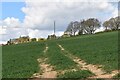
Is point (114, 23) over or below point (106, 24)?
over

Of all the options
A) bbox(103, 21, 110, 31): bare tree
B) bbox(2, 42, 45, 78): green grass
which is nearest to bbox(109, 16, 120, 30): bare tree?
bbox(103, 21, 110, 31): bare tree

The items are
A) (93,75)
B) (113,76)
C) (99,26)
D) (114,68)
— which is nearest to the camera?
(113,76)

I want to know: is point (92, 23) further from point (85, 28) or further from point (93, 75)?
point (93, 75)

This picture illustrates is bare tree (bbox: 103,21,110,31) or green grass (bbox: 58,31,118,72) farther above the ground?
bare tree (bbox: 103,21,110,31)

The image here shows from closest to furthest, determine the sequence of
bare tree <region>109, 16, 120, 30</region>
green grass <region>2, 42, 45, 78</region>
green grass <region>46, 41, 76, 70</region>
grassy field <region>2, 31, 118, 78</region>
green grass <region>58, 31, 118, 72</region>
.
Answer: grassy field <region>2, 31, 118, 78</region> → green grass <region>2, 42, 45, 78</region> → green grass <region>58, 31, 118, 72</region> → green grass <region>46, 41, 76, 70</region> → bare tree <region>109, 16, 120, 30</region>

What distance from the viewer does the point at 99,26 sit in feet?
649

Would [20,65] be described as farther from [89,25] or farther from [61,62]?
[89,25]

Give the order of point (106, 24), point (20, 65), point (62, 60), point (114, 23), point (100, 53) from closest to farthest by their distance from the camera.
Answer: point (20, 65), point (62, 60), point (100, 53), point (114, 23), point (106, 24)

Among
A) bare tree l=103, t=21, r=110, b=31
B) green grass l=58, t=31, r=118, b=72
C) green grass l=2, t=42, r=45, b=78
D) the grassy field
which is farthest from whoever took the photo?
bare tree l=103, t=21, r=110, b=31

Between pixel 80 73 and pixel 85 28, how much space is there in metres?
173

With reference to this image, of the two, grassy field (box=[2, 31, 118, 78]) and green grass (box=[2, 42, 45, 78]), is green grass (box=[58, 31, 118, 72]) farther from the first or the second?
green grass (box=[2, 42, 45, 78])

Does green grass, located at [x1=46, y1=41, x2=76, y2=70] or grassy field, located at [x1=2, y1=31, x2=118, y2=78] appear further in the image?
green grass, located at [x1=46, y1=41, x2=76, y2=70]

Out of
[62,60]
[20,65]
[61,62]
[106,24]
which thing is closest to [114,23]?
[106,24]

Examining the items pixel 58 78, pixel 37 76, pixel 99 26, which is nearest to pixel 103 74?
pixel 58 78
